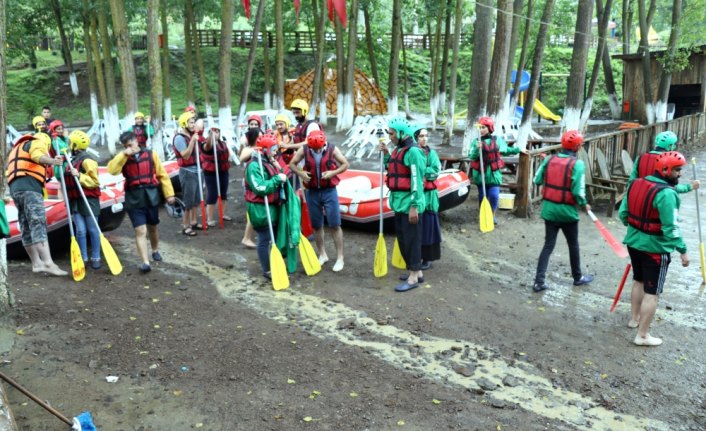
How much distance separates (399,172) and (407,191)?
0.23 m

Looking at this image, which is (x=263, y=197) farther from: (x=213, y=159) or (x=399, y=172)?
(x=213, y=159)

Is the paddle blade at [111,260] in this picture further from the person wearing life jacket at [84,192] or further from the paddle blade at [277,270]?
the paddle blade at [277,270]

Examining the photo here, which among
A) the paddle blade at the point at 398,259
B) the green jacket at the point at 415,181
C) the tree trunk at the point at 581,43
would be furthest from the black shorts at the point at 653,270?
the tree trunk at the point at 581,43

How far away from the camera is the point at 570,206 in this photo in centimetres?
665

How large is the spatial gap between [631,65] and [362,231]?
2040 centimetres

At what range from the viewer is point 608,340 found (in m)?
5.64

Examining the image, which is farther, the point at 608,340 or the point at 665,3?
the point at 665,3

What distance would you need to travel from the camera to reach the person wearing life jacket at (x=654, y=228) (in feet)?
17.0

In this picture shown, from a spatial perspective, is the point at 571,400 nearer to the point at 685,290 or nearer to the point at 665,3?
the point at 685,290

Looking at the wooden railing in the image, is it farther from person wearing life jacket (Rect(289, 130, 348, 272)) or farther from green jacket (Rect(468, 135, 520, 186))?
person wearing life jacket (Rect(289, 130, 348, 272))

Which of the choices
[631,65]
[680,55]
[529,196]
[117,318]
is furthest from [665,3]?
[117,318]

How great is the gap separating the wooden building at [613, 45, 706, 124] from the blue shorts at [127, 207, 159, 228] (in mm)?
21355

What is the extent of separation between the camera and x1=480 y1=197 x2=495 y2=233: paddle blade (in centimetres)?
927

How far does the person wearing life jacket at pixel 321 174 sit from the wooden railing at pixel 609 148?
4.19 m
